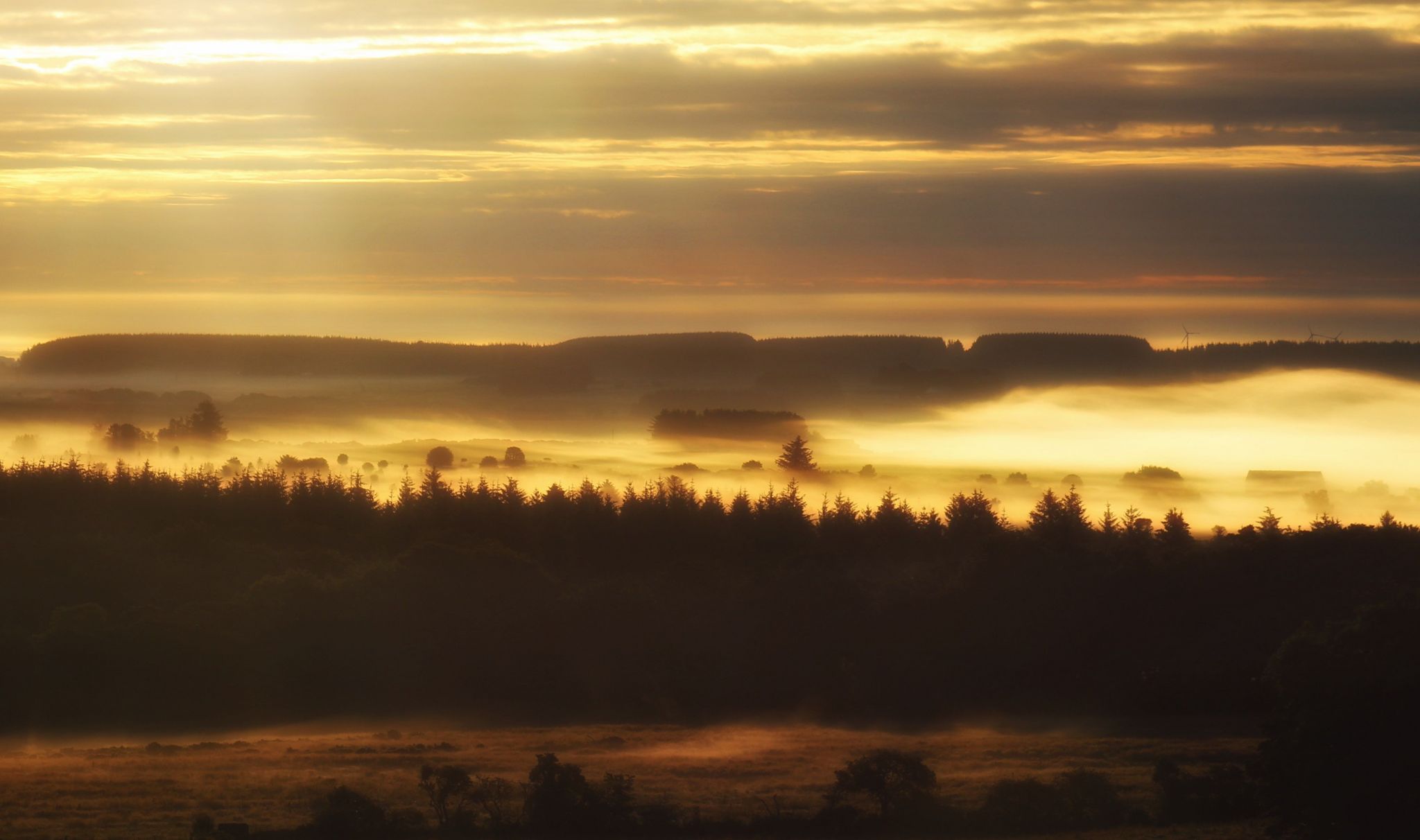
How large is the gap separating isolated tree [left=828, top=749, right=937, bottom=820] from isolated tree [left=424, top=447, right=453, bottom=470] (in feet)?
342

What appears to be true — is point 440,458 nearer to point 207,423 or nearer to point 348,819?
point 207,423

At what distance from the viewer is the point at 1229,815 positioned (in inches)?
1325

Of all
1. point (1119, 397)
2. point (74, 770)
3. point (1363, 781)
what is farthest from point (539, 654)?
point (1119, 397)

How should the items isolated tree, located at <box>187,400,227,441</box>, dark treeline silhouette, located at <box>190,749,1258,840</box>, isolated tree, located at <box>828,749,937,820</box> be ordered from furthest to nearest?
1. isolated tree, located at <box>187,400,227,441</box>
2. isolated tree, located at <box>828,749,937,820</box>
3. dark treeline silhouette, located at <box>190,749,1258,840</box>

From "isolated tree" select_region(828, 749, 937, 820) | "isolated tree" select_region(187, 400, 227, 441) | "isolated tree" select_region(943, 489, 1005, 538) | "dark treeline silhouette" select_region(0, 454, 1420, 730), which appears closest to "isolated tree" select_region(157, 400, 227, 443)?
"isolated tree" select_region(187, 400, 227, 441)

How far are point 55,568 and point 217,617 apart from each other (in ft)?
61.8

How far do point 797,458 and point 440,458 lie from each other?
3513 cm

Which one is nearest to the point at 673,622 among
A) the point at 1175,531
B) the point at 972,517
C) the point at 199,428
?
the point at 972,517

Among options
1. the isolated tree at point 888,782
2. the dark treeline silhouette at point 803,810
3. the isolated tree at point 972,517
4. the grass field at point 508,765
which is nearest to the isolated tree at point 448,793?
the dark treeline silhouette at point 803,810

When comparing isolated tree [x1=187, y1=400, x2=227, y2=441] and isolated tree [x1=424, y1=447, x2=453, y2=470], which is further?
isolated tree [x1=187, y1=400, x2=227, y2=441]

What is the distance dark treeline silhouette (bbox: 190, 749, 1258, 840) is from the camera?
3322 centimetres

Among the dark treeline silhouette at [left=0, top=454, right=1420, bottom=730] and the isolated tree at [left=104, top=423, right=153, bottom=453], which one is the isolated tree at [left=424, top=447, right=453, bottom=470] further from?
the dark treeline silhouette at [left=0, top=454, right=1420, bottom=730]

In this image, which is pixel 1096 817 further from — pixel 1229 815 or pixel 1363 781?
pixel 1363 781

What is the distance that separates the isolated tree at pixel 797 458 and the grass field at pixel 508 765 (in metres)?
80.6
